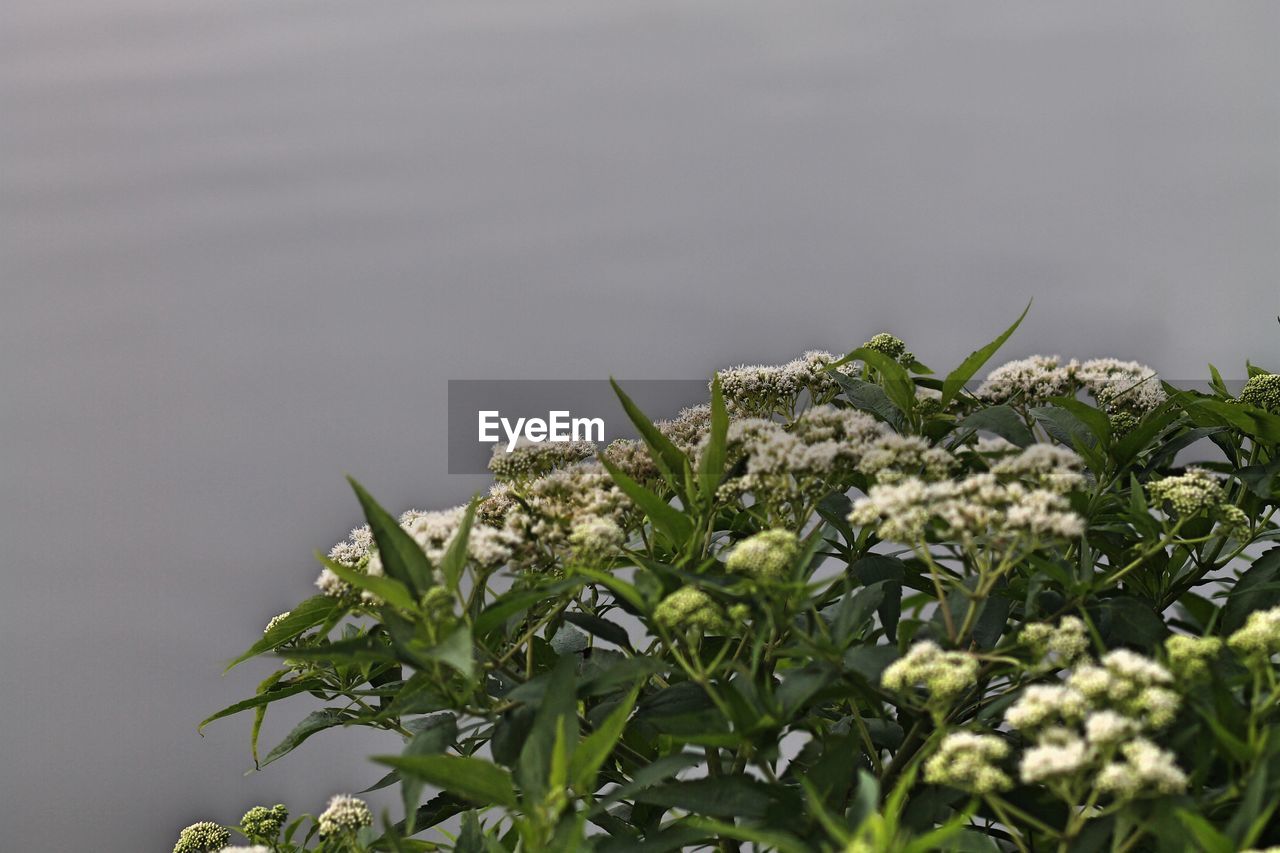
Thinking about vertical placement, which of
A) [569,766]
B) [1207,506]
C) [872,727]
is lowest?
[872,727]

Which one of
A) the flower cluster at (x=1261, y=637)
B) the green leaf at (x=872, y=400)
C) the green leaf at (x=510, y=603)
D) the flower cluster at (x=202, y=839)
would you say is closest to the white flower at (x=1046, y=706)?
the flower cluster at (x=1261, y=637)

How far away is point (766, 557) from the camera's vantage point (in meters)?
0.98

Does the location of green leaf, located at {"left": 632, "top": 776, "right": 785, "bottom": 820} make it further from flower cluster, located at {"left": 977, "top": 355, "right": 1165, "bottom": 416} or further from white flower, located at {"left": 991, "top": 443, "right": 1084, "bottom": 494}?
flower cluster, located at {"left": 977, "top": 355, "right": 1165, "bottom": 416}

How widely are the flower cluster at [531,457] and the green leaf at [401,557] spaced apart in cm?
44

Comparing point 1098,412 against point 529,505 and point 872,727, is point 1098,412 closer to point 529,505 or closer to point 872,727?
point 872,727

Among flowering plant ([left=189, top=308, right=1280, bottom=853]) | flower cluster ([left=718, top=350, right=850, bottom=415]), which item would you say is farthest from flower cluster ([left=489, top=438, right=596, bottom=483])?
flower cluster ([left=718, top=350, right=850, bottom=415])

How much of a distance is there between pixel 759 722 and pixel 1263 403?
0.88 metres

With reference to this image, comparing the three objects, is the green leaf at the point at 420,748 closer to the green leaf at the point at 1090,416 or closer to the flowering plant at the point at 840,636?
the flowering plant at the point at 840,636

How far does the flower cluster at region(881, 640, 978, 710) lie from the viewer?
0.91 metres

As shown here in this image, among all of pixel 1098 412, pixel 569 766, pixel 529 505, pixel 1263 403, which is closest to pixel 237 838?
pixel 529 505

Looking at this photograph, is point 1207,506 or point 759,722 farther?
point 1207,506

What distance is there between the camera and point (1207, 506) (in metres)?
1.15

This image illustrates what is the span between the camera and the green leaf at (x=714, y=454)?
3.74ft

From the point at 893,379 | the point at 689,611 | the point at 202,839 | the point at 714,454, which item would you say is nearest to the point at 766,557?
the point at 689,611
